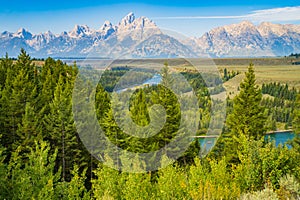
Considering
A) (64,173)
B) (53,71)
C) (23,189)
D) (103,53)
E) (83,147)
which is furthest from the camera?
(53,71)

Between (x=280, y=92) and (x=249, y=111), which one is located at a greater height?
(x=280, y=92)

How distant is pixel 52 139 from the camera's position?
133 feet

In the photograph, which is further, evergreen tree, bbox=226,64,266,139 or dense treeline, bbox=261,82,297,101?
dense treeline, bbox=261,82,297,101

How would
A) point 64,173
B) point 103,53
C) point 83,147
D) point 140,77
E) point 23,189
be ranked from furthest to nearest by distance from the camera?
point 140,77, point 83,147, point 64,173, point 103,53, point 23,189

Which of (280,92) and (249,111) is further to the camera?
(280,92)

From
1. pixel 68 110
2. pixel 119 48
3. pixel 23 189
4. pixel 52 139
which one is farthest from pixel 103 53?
pixel 23 189

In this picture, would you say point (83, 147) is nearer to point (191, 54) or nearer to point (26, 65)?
point (191, 54)

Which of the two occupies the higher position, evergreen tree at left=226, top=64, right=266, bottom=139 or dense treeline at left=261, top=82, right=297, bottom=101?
dense treeline at left=261, top=82, right=297, bottom=101

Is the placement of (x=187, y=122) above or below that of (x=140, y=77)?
below

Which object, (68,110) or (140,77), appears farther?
(140,77)

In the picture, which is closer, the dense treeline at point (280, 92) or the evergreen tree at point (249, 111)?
the evergreen tree at point (249, 111)

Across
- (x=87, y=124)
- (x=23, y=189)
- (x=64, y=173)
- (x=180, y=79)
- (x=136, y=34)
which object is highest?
(x=136, y=34)

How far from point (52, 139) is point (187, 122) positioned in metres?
15.3

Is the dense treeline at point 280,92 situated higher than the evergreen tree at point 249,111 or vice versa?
the dense treeline at point 280,92
